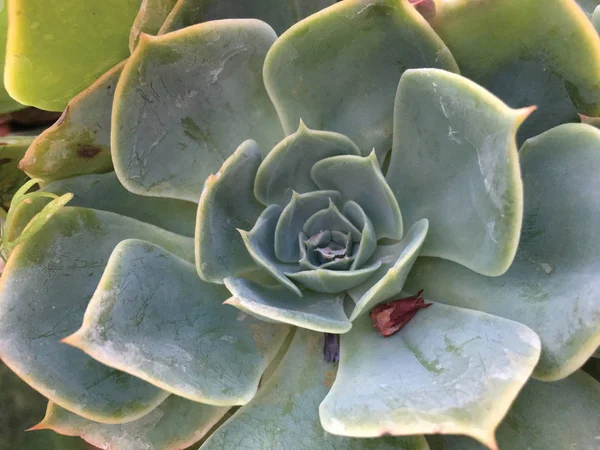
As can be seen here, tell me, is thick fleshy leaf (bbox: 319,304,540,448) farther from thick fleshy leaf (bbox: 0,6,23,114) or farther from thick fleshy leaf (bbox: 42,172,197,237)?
thick fleshy leaf (bbox: 0,6,23,114)

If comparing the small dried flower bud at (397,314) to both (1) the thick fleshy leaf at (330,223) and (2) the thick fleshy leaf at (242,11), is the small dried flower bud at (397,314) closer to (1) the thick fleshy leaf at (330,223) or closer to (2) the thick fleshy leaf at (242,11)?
(1) the thick fleshy leaf at (330,223)

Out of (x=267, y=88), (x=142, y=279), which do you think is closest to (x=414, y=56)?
(x=267, y=88)

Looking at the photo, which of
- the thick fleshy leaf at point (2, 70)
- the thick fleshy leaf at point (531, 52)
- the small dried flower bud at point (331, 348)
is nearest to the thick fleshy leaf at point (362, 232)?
the small dried flower bud at point (331, 348)

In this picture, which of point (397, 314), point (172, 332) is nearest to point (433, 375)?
point (397, 314)

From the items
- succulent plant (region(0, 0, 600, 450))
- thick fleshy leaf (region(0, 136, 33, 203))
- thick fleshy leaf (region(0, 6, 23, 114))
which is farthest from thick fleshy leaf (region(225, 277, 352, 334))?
thick fleshy leaf (region(0, 6, 23, 114))

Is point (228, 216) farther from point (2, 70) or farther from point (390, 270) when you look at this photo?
point (2, 70)
